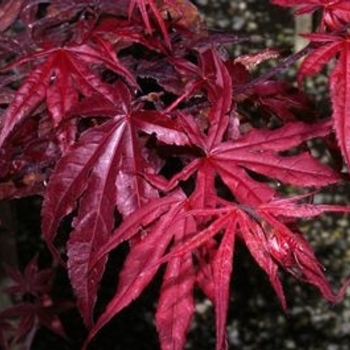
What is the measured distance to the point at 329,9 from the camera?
79 cm

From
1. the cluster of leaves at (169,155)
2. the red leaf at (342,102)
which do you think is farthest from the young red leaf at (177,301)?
the red leaf at (342,102)

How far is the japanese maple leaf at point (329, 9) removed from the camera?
2.58 feet

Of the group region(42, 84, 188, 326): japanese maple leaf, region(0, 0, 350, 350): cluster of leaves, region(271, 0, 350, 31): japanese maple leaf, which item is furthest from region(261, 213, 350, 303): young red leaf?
region(271, 0, 350, 31): japanese maple leaf

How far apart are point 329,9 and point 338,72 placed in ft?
0.45

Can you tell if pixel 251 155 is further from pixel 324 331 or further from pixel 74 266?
pixel 324 331

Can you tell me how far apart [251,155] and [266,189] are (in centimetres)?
5

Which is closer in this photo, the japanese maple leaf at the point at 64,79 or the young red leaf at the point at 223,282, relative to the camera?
the young red leaf at the point at 223,282

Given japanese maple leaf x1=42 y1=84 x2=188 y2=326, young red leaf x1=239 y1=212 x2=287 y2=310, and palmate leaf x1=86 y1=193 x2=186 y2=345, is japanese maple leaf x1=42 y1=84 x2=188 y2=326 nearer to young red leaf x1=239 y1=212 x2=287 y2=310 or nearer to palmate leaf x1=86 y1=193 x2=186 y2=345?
palmate leaf x1=86 y1=193 x2=186 y2=345

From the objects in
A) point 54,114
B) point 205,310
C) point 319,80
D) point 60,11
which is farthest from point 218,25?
point 54,114

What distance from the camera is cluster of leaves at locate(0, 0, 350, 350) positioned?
26.8 inches

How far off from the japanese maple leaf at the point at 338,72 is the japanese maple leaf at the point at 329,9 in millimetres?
49

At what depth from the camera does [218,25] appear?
2875mm

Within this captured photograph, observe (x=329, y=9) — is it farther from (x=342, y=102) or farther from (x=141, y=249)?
(x=141, y=249)

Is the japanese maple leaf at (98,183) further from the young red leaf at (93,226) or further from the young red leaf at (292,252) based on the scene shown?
the young red leaf at (292,252)
